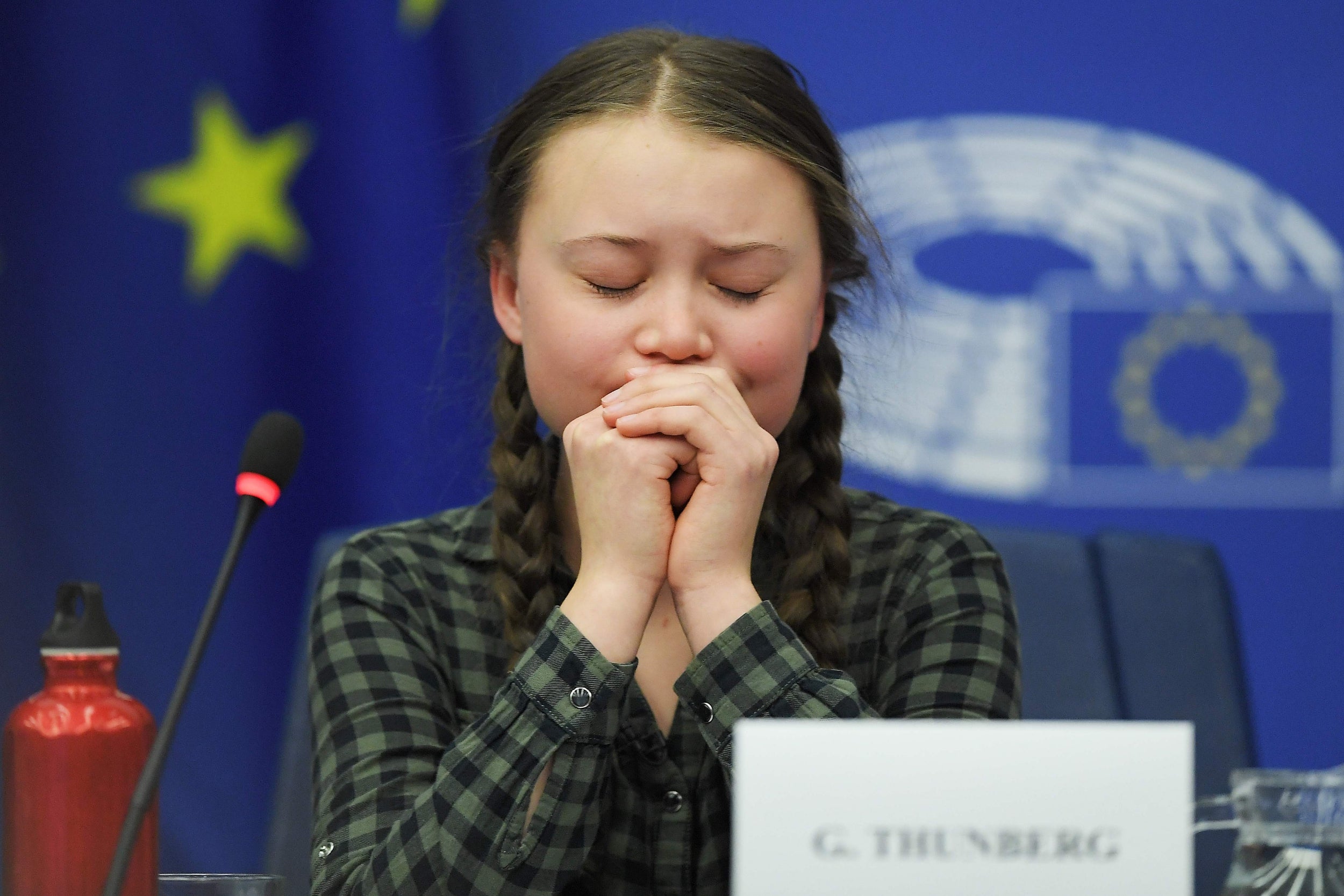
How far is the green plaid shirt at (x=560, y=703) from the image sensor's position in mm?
906

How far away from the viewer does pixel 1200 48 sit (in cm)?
199

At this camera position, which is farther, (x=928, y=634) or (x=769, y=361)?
(x=928, y=634)

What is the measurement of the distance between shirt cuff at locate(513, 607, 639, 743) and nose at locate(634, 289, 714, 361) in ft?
0.68

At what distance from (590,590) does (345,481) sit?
111 centimetres

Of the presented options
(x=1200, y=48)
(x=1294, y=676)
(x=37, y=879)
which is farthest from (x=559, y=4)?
(x=37, y=879)

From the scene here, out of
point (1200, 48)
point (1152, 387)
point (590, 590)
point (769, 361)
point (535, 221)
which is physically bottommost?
point (590, 590)

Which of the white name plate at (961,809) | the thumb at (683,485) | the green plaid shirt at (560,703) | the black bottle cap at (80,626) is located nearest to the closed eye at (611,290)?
the thumb at (683,485)

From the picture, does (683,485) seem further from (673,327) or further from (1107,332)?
(1107,332)

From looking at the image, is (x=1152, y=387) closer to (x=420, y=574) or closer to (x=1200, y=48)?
(x=1200, y=48)

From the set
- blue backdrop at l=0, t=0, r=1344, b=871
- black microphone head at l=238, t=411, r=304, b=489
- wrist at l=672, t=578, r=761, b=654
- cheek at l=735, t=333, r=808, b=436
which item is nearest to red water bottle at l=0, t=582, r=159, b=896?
black microphone head at l=238, t=411, r=304, b=489

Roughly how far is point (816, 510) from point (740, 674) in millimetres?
321

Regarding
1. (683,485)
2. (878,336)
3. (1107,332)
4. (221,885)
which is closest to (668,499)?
(683,485)

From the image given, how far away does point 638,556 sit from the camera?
3.14ft

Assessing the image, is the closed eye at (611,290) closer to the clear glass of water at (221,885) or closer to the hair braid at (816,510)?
the hair braid at (816,510)
